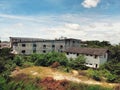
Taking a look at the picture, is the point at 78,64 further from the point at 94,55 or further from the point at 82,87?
the point at 82,87

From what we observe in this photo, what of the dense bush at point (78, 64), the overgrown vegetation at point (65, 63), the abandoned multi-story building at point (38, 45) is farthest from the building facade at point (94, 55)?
the abandoned multi-story building at point (38, 45)

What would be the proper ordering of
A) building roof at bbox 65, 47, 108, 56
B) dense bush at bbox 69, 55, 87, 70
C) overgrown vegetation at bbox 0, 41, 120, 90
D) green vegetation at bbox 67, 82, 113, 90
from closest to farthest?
green vegetation at bbox 67, 82, 113, 90 < overgrown vegetation at bbox 0, 41, 120, 90 < dense bush at bbox 69, 55, 87, 70 < building roof at bbox 65, 47, 108, 56

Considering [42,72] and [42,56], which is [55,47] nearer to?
[42,56]

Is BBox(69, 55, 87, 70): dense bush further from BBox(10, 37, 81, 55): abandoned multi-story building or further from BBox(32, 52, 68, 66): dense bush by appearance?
BBox(10, 37, 81, 55): abandoned multi-story building

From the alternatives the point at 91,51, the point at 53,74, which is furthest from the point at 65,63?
the point at 53,74

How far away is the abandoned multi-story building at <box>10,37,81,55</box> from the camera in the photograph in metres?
64.4

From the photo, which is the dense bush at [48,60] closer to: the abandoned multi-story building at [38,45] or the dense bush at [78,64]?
the dense bush at [78,64]

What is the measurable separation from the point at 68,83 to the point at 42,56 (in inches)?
517

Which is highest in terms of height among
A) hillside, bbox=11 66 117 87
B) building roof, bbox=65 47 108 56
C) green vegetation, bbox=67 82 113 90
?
building roof, bbox=65 47 108 56

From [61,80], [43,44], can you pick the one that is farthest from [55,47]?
[61,80]

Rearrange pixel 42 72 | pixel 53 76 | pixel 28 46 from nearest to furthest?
pixel 53 76 < pixel 42 72 < pixel 28 46

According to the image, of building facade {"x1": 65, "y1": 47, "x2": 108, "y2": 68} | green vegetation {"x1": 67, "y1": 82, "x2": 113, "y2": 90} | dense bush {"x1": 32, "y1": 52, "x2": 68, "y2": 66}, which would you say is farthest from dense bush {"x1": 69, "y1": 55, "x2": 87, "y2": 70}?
green vegetation {"x1": 67, "y1": 82, "x2": 113, "y2": 90}

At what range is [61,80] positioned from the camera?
35.3 meters

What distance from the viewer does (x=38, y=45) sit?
65.8m
